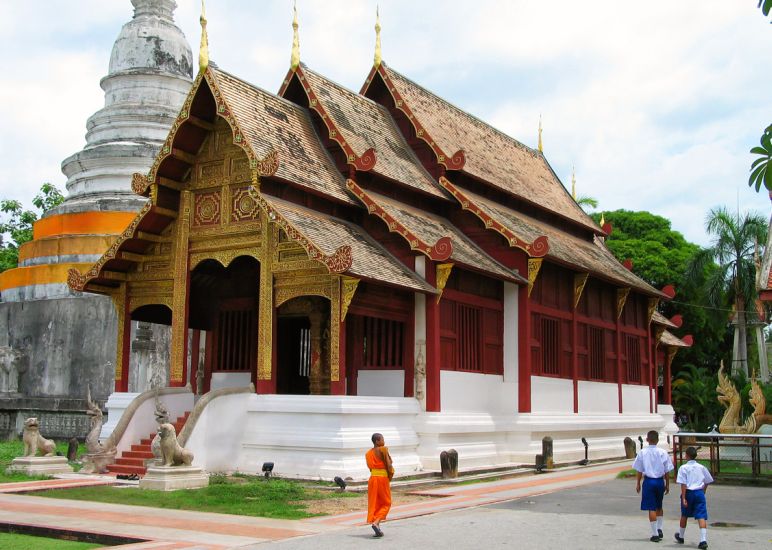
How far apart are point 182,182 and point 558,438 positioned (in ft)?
32.0

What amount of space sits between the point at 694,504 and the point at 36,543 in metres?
6.86

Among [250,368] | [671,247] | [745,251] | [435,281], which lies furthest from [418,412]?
[671,247]

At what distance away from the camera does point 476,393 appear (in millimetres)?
18844

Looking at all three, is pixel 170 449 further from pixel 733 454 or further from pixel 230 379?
pixel 733 454

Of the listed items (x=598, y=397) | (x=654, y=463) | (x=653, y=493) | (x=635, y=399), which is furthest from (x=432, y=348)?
(x=635, y=399)

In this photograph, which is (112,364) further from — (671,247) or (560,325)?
(671,247)

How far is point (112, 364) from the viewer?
74.6 feet

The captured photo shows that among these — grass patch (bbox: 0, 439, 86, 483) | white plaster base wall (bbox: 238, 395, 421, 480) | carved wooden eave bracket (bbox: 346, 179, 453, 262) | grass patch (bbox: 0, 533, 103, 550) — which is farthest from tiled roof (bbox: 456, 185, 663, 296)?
grass patch (bbox: 0, 533, 103, 550)

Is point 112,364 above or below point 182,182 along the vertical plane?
below

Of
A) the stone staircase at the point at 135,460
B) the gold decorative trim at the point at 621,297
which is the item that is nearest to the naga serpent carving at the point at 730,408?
the gold decorative trim at the point at 621,297

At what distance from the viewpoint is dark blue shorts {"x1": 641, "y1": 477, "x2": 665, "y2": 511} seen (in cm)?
1012

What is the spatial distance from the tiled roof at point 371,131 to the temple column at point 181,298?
3428mm

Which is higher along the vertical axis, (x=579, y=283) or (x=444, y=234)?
(x=444, y=234)

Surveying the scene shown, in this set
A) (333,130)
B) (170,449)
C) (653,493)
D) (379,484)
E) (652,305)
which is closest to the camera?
(653,493)
